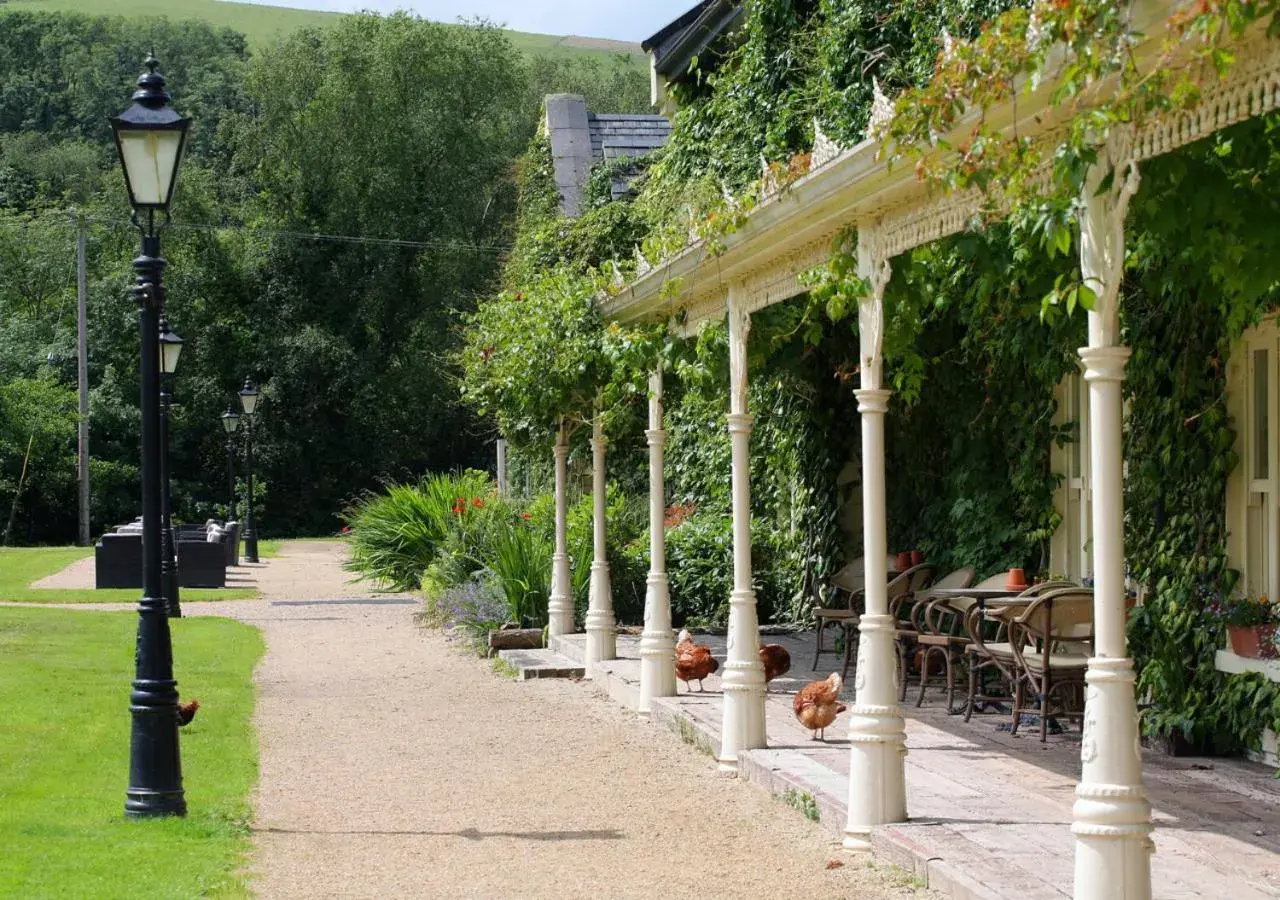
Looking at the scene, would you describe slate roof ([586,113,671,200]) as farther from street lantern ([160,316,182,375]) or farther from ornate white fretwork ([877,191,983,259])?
ornate white fretwork ([877,191,983,259])

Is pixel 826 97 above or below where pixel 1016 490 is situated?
above

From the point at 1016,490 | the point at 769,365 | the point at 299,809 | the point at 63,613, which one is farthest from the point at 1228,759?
the point at 63,613

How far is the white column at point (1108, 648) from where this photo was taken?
15.8 ft

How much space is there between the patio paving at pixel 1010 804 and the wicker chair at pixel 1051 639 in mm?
291

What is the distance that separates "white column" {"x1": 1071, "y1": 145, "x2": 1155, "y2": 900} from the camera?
483 cm

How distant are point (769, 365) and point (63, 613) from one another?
1051 centimetres

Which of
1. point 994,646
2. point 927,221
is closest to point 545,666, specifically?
point 994,646

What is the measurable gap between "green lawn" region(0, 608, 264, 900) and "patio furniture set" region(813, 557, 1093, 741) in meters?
4.02

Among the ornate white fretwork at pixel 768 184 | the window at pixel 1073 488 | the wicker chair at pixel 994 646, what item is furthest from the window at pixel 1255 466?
the ornate white fretwork at pixel 768 184

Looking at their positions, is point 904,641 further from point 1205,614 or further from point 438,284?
point 438,284

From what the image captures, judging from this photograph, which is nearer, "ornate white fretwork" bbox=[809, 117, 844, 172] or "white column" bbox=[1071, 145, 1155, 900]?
"white column" bbox=[1071, 145, 1155, 900]

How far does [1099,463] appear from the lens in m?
4.88

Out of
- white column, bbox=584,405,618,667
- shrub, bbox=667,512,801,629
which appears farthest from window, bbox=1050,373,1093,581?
shrub, bbox=667,512,801,629

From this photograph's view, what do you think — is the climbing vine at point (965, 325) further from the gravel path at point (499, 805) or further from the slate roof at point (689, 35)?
the gravel path at point (499, 805)
